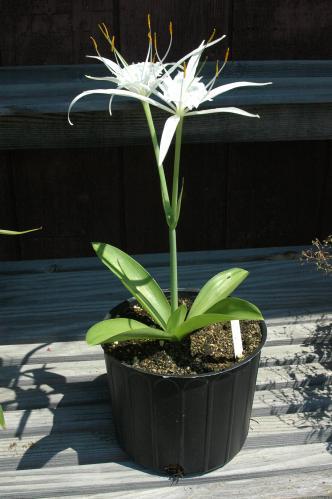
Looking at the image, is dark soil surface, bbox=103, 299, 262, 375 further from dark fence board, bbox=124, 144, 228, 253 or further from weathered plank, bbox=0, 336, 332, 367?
dark fence board, bbox=124, 144, 228, 253

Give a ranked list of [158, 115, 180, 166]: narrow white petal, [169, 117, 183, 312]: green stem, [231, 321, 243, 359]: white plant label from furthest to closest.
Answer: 1. [231, 321, 243, 359]: white plant label
2. [169, 117, 183, 312]: green stem
3. [158, 115, 180, 166]: narrow white petal

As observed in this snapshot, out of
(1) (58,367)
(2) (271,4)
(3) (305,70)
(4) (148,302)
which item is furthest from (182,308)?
(2) (271,4)

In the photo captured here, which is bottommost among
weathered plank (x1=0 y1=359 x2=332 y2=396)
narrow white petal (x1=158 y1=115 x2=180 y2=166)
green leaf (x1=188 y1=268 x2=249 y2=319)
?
weathered plank (x1=0 y1=359 x2=332 y2=396)

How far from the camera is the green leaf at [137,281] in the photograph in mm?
990

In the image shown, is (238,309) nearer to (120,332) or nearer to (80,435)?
(120,332)

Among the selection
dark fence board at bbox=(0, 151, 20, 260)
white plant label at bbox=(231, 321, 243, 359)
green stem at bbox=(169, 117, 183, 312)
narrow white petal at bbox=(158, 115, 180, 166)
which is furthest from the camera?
dark fence board at bbox=(0, 151, 20, 260)

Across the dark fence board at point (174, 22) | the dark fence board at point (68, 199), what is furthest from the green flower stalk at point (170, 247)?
the dark fence board at point (68, 199)

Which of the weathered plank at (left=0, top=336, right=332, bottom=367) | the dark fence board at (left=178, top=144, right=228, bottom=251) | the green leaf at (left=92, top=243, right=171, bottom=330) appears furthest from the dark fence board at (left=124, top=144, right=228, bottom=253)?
the green leaf at (left=92, top=243, right=171, bottom=330)

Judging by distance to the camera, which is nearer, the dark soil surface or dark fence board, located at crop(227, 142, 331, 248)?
the dark soil surface

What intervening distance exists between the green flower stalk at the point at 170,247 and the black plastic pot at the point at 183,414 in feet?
0.20

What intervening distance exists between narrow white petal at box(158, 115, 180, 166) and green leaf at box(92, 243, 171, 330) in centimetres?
25

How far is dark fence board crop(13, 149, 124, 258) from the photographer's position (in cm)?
159

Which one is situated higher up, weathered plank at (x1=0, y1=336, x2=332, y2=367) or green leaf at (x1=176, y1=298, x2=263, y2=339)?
green leaf at (x1=176, y1=298, x2=263, y2=339)

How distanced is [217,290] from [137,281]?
13 cm
